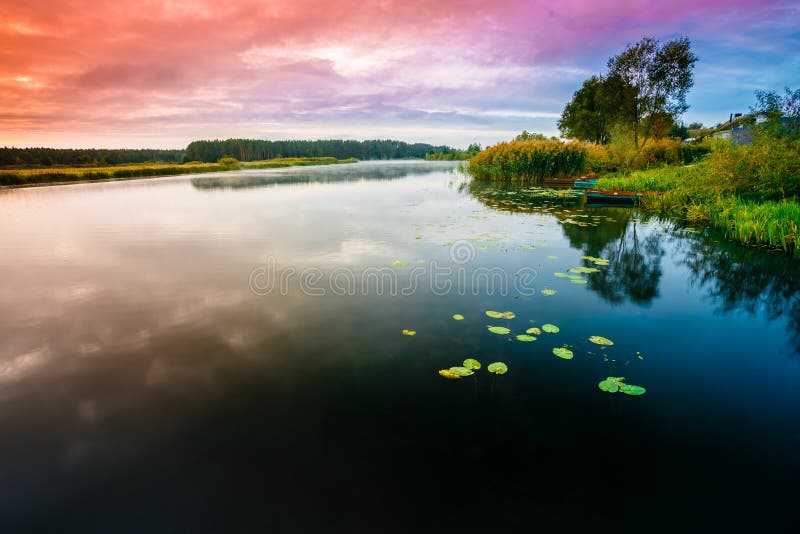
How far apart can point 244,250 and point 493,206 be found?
461 inches

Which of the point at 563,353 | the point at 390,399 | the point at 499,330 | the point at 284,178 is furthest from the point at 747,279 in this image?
the point at 284,178

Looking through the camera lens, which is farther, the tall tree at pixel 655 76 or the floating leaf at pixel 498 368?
the tall tree at pixel 655 76

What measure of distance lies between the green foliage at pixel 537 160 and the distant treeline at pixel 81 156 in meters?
83.1

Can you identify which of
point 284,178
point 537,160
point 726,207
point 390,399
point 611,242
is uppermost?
point 537,160

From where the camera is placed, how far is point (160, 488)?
270cm

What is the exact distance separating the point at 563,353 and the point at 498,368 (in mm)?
910

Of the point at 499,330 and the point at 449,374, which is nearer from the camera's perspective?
the point at 449,374

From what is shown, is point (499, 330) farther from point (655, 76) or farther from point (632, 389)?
point (655, 76)

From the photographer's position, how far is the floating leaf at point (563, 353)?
432cm

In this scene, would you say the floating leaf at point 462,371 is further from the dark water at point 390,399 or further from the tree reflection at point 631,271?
the tree reflection at point 631,271

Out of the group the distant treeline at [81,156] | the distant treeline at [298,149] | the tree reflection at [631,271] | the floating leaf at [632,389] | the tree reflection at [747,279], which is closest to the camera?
the floating leaf at [632,389]

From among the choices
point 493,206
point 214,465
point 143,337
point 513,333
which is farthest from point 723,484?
point 493,206

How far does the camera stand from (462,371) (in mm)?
3990

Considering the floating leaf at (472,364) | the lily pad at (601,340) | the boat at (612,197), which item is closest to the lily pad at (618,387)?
the lily pad at (601,340)
